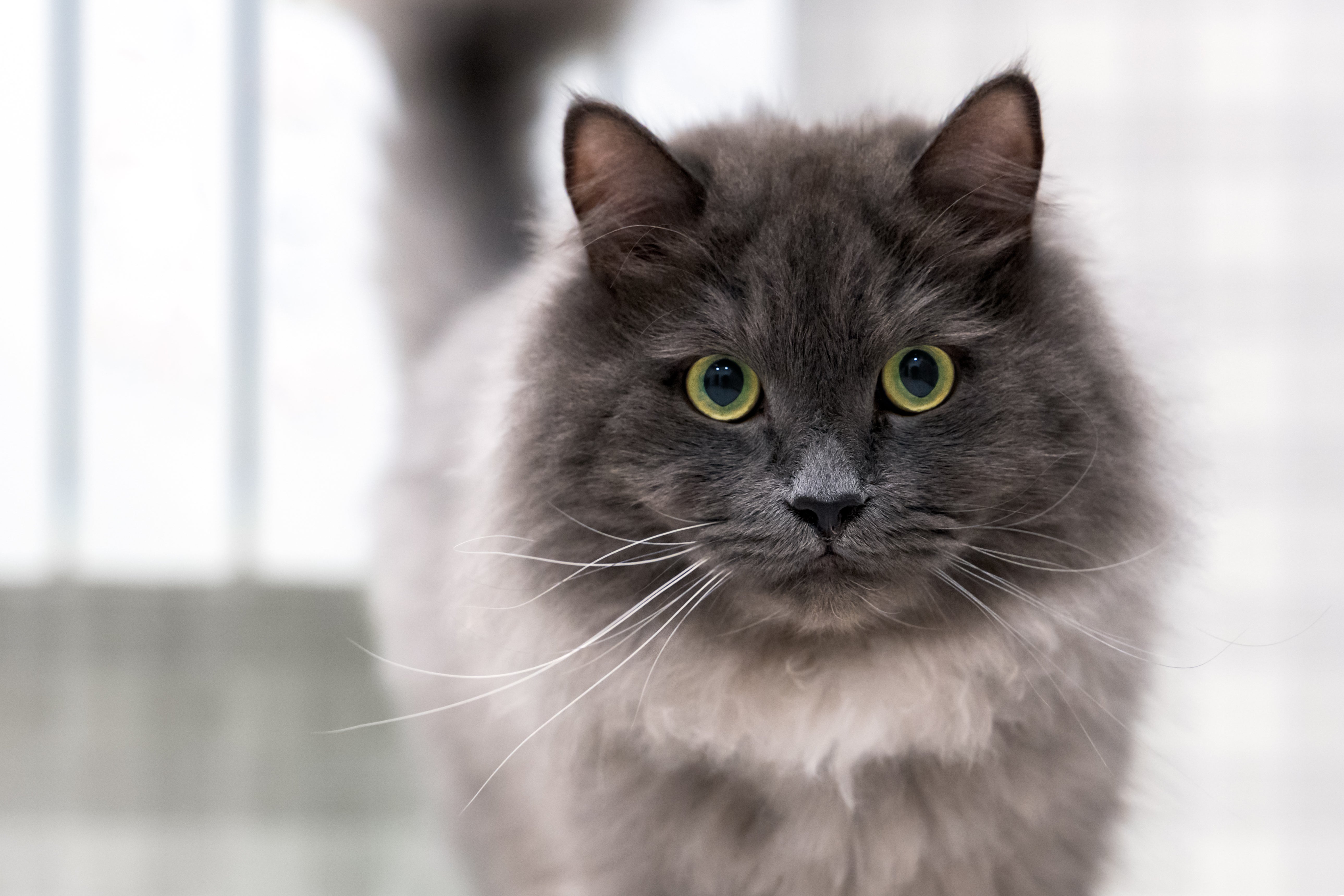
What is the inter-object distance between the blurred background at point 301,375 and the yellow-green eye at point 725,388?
0.78m

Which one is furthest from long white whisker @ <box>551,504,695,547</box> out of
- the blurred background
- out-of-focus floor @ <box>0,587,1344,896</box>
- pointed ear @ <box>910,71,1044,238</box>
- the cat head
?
out-of-focus floor @ <box>0,587,1344,896</box>

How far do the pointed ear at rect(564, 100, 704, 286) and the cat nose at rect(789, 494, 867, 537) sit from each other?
1.04ft

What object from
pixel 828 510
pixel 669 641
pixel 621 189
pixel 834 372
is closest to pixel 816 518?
pixel 828 510

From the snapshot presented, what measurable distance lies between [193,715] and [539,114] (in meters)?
1.21

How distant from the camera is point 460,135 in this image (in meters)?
1.86

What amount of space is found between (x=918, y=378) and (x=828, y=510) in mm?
183

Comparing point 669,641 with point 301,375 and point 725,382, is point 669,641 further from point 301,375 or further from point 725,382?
point 301,375

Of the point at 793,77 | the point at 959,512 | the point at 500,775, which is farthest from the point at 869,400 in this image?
the point at 793,77

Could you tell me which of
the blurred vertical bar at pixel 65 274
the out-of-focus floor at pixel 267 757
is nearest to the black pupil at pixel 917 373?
the out-of-focus floor at pixel 267 757

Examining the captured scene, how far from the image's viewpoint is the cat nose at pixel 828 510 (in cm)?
92

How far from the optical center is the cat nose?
92 cm

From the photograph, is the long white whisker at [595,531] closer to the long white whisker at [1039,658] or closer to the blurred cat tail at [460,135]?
the long white whisker at [1039,658]

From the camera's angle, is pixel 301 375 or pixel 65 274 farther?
pixel 301 375

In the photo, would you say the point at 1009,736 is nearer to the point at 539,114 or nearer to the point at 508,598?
the point at 508,598
